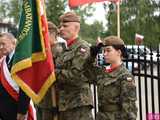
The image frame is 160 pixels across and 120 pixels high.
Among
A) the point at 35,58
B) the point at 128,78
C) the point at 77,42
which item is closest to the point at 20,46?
the point at 35,58

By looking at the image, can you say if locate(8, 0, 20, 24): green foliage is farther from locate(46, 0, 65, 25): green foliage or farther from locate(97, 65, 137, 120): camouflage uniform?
locate(97, 65, 137, 120): camouflage uniform

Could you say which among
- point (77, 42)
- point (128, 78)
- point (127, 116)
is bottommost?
point (127, 116)

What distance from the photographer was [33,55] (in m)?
5.65

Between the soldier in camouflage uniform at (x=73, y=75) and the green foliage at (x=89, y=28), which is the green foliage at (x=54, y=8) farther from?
the soldier in camouflage uniform at (x=73, y=75)

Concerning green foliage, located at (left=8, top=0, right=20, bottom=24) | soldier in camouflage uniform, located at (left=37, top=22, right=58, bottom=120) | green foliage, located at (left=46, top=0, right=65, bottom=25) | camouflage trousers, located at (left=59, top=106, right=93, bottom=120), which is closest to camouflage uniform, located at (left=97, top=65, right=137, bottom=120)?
camouflage trousers, located at (left=59, top=106, right=93, bottom=120)

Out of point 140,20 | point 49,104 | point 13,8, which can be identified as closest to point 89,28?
point 13,8

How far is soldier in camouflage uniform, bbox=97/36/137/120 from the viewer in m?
5.41

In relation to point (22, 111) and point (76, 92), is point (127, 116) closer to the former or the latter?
point (76, 92)

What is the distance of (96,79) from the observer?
569 centimetres

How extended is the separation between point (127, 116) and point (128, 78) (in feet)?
1.24

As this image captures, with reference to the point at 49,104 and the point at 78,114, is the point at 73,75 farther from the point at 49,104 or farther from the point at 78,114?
the point at 49,104

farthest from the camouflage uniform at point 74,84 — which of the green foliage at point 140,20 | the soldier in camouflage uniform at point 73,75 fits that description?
the green foliage at point 140,20

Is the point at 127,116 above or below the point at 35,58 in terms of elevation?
below

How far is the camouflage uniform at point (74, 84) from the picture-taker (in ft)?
18.0
